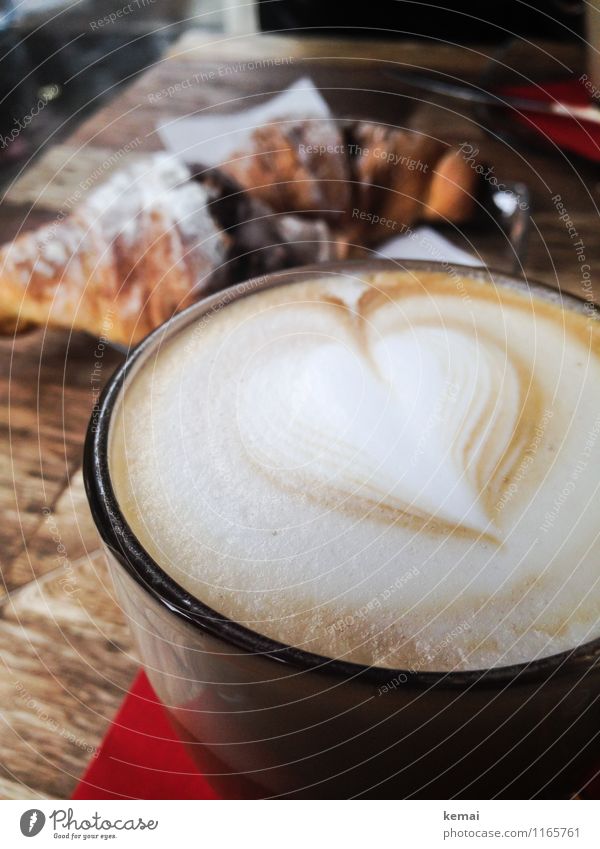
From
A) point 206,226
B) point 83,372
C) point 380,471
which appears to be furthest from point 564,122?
point 380,471

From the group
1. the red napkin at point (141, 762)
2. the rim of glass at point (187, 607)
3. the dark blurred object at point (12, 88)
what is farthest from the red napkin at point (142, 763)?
the dark blurred object at point (12, 88)

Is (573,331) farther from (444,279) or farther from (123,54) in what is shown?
(123,54)

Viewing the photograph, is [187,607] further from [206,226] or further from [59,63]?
[59,63]

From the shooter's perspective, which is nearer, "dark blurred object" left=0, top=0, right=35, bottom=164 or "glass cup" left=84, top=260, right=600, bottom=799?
"glass cup" left=84, top=260, right=600, bottom=799

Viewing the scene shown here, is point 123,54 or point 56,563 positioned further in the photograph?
point 123,54

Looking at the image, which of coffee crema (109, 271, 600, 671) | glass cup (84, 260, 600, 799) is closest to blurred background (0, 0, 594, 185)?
coffee crema (109, 271, 600, 671)

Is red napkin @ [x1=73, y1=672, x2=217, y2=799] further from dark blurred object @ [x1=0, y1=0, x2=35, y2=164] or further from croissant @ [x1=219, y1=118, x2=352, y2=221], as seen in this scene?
dark blurred object @ [x1=0, y1=0, x2=35, y2=164]
